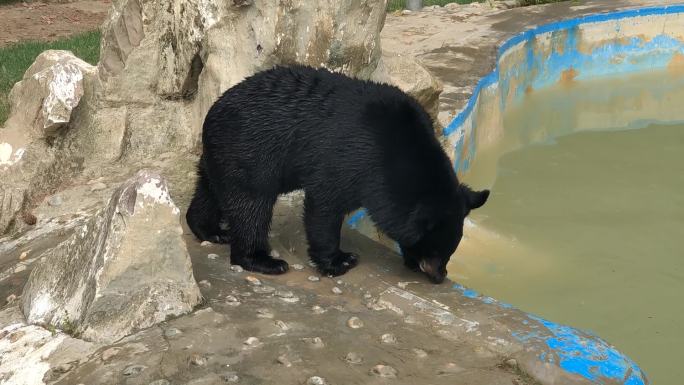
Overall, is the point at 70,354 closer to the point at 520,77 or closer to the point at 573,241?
the point at 573,241

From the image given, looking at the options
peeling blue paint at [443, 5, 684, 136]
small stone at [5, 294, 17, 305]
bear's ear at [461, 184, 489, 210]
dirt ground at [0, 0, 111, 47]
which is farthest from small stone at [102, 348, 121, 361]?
dirt ground at [0, 0, 111, 47]

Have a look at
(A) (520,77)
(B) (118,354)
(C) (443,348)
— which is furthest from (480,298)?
(A) (520,77)

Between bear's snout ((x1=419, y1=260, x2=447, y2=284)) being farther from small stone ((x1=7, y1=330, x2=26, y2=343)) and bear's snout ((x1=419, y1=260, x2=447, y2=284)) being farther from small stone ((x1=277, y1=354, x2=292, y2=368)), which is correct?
small stone ((x1=7, y1=330, x2=26, y2=343))

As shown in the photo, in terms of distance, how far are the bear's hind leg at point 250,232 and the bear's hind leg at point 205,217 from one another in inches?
11.7

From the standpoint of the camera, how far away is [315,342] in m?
3.94

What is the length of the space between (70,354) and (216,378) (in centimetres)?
66

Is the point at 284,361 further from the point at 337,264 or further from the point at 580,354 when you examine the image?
the point at 580,354

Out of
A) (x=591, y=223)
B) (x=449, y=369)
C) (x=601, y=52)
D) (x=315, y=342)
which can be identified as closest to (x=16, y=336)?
(x=315, y=342)

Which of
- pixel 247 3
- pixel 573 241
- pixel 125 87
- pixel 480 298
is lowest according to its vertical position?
pixel 573 241

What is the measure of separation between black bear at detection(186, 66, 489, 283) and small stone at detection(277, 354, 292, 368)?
3.55ft

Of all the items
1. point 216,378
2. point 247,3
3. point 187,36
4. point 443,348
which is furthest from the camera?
point 187,36

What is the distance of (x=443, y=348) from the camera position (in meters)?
A: 4.04

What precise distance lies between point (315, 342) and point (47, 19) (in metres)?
9.85

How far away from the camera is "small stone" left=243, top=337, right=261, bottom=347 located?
387 cm
